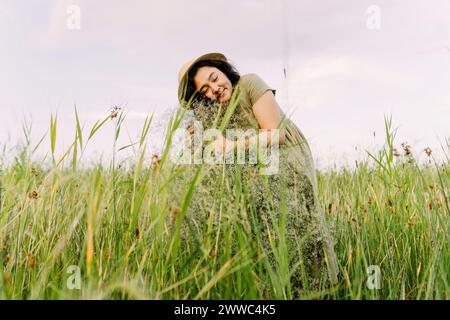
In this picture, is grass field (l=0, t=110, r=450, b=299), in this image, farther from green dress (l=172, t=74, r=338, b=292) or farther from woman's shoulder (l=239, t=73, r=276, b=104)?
woman's shoulder (l=239, t=73, r=276, b=104)

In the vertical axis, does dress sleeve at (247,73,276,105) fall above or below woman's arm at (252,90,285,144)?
above

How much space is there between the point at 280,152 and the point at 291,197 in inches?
9.0

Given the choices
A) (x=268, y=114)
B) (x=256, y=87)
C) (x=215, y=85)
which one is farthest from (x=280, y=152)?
(x=215, y=85)

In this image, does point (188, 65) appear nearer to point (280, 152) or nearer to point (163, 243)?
point (280, 152)

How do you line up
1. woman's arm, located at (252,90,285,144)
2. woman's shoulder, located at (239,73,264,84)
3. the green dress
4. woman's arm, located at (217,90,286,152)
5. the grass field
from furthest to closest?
woman's shoulder, located at (239,73,264,84) → woman's arm, located at (252,90,285,144) → woman's arm, located at (217,90,286,152) → the green dress → the grass field

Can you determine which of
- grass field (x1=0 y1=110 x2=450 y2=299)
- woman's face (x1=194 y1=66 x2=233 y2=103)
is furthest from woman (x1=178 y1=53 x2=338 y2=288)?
grass field (x1=0 y1=110 x2=450 y2=299)

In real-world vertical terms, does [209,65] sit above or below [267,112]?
above

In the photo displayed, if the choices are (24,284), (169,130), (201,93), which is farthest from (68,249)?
(201,93)

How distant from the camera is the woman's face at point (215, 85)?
241 centimetres

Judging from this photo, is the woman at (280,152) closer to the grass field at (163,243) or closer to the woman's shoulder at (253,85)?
the woman's shoulder at (253,85)

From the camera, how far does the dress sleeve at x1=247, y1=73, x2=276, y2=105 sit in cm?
239

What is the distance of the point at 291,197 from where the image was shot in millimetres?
2152

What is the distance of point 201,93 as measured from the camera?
2508 mm
